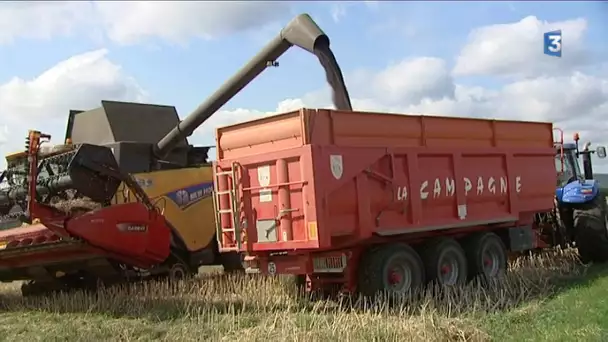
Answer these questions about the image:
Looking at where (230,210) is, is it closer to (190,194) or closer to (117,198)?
(117,198)

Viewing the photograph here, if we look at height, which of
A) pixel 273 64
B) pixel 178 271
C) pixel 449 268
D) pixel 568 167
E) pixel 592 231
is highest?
pixel 273 64

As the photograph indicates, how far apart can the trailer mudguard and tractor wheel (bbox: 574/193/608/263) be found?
0.64 feet

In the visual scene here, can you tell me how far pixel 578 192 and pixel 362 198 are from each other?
5102 millimetres

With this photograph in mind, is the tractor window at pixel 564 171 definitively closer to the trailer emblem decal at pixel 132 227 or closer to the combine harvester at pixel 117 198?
the combine harvester at pixel 117 198

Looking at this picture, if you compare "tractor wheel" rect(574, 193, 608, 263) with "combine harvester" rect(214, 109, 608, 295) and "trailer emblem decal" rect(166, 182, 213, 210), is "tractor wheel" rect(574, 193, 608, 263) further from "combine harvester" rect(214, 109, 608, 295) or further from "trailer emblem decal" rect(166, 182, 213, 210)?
"trailer emblem decal" rect(166, 182, 213, 210)

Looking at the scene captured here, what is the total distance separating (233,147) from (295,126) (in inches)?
49.6

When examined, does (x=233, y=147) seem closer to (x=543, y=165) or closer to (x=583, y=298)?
(x=583, y=298)

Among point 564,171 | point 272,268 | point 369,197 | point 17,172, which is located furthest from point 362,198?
point 564,171

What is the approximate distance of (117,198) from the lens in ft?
32.4

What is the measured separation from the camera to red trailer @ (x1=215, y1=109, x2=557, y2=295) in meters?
7.55

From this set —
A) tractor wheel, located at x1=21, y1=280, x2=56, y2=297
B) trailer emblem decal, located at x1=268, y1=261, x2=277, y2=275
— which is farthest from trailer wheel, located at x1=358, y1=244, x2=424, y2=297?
tractor wheel, located at x1=21, y1=280, x2=56, y2=297

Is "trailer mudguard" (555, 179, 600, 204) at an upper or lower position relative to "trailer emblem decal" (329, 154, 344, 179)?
lower

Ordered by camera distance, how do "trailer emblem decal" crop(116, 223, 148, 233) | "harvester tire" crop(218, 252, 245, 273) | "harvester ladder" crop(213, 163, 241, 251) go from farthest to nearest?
"harvester tire" crop(218, 252, 245, 273), "trailer emblem decal" crop(116, 223, 148, 233), "harvester ladder" crop(213, 163, 241, 251)

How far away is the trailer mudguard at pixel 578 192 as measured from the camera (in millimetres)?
11172
